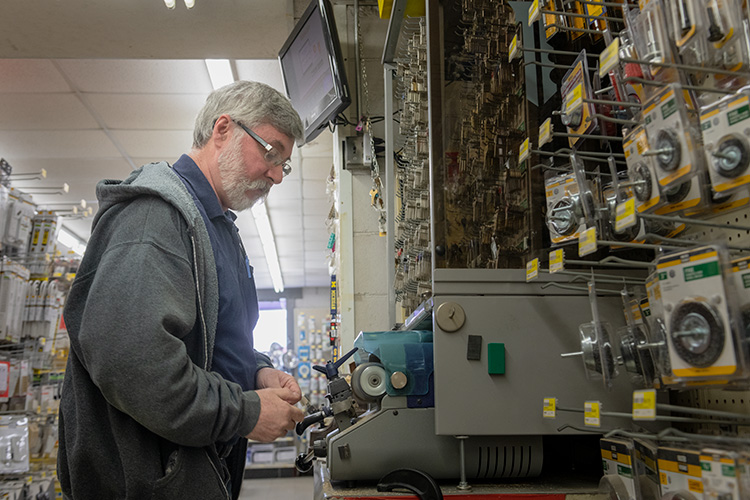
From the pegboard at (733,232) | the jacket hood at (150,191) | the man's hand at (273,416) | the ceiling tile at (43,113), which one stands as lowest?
the man's hand at (273,416)

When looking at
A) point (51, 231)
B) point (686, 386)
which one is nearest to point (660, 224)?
point (686, 386)

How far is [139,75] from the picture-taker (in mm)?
5215

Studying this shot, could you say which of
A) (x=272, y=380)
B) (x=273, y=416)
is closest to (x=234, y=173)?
(x=272, y=380)

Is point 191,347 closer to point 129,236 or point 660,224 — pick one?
point 129,236

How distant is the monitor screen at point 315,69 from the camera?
3.34 m

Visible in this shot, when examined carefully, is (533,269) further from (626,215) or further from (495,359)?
(626,215)

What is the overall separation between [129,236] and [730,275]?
1.16 meters

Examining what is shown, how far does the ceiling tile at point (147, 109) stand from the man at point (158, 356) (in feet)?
13.9

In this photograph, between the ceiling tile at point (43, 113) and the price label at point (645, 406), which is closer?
the price label at point (645, 406)

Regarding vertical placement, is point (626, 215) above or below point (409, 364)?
above

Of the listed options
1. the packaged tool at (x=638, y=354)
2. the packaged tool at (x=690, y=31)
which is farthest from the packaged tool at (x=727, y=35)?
the packaged tool at (x=638, y=354)

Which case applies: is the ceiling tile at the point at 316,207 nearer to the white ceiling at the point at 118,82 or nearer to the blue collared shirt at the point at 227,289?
Answer: the white ceiling at the point at 118,82

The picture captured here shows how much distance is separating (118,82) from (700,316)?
207 inches

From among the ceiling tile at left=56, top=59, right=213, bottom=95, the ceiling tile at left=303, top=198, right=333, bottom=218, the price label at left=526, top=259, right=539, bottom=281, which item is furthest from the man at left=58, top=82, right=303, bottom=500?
the ceiling tile at left=303, top=198, right=333, bottom=218
